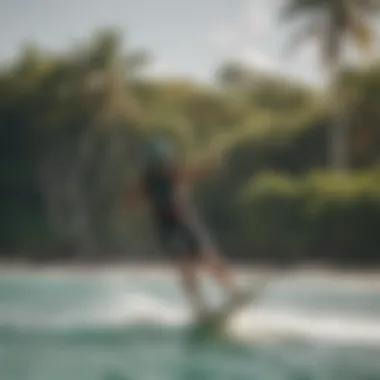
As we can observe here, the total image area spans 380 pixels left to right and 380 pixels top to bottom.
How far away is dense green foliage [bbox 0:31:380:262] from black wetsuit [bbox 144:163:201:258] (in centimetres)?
5

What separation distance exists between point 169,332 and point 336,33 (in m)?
0.98

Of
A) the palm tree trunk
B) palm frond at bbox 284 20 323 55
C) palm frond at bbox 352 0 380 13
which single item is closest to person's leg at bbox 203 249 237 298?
the palm tree trunk

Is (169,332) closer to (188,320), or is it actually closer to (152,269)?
(188,320)

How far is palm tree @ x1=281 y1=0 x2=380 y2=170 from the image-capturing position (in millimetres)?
2152

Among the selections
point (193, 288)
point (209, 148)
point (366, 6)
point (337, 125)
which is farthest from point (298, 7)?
point (193, 288)

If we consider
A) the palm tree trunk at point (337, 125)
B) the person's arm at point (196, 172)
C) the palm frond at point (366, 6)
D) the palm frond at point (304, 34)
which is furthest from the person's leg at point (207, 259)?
the palm frond at point (366, 6)

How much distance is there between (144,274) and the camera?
2.21 metres

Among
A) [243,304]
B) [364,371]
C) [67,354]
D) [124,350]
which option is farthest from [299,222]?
[67,354]

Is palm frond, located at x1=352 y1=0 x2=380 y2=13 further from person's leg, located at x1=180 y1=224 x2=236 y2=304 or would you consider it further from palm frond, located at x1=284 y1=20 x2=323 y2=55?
person's leg, located at x1=180 y1=224 x2=236 y2=304

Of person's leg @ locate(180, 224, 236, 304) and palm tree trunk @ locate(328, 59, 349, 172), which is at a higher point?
palm tree trunk @ locate(328, 59, 349, 172)

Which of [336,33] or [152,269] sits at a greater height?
[336,33]

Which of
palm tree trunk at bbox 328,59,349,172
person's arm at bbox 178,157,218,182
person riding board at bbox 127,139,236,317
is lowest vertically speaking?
person riding board at bbox 127,139,236,317

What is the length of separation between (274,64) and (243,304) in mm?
705

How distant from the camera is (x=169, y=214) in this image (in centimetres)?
221
